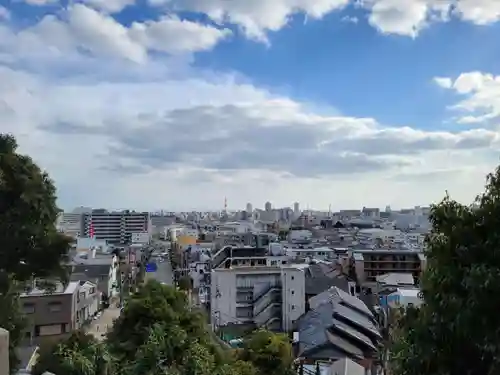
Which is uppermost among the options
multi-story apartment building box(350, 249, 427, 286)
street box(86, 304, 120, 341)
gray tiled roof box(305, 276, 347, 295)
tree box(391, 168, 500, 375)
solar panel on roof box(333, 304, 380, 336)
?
tree box(391, 168, 500, 375)

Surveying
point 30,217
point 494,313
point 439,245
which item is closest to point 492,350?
point 494,313

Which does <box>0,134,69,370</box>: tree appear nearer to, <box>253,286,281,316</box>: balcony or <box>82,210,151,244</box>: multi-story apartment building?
<box>253,286,281,316</box>: balcony

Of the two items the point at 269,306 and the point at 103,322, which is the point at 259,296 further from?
the point at 103,322

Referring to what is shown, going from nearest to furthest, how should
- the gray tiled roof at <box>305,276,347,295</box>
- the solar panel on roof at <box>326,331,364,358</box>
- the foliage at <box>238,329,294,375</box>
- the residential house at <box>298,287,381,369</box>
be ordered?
1. the foliage at <box>238,329,294,375</box>
2. the residential house at <box>298,287,381,369</box>
3. the solar panel on roof at <box>326,331,364,358</box>
4. the gray tiled roof at <box>305,276,347,295</box>

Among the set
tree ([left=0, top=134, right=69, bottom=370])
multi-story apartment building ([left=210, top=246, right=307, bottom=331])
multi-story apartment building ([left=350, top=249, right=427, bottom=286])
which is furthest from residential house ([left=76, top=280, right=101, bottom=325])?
tree ([left=0, top=134, right=69, bottom=370])

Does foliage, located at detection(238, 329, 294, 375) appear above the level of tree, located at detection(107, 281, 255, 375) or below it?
below

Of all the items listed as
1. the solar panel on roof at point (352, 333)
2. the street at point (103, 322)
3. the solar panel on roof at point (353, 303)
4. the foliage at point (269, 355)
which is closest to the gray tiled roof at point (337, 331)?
the solar panel on roof at point (352, 333)

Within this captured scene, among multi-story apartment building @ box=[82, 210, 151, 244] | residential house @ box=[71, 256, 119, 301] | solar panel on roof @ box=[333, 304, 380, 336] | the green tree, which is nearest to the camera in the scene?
the green tree

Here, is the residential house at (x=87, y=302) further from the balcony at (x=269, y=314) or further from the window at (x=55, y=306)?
the balcony at (x=269, y=314)

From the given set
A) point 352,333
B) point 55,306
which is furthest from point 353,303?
point 55,306
